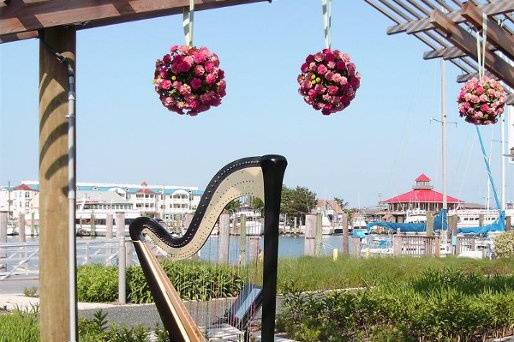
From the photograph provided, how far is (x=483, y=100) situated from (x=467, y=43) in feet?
6.46

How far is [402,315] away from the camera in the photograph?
706 centimetres

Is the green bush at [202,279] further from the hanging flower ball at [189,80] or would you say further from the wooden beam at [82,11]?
the wooden beam at [82,11]

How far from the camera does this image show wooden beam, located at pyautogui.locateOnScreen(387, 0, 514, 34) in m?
7.61

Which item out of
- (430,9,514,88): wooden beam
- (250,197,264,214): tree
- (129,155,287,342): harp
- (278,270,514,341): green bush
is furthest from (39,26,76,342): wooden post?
(430,9,514,88): wooden beam

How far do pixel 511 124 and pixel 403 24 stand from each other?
2.47 m

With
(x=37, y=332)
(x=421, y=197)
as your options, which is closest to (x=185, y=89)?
(x=37, y=332)

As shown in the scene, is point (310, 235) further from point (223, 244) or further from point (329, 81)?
point (329, 81)

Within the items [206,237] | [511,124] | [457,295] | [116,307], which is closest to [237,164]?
[206,237]

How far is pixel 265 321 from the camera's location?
370 centimetres

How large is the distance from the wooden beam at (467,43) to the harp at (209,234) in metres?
4.48

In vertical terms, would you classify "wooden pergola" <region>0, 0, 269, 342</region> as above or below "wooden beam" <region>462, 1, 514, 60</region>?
below

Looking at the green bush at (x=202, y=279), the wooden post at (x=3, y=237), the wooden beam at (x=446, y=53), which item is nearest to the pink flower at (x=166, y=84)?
the green bush at (x=202, y=279)

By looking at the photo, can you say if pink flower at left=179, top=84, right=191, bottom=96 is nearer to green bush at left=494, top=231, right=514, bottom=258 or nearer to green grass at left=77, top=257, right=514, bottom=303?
green grass at left=77, top=257, right=514, bottom=303

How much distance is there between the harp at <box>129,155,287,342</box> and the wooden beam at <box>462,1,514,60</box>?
4.43 m
